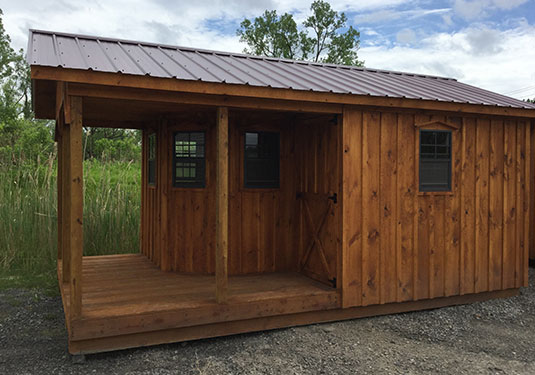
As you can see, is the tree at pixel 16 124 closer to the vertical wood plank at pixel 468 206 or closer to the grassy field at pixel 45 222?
the grassy field at pixel 45 222

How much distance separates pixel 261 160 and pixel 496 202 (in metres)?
3.06

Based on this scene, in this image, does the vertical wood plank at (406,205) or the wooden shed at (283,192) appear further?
the vertical wood plank at (406,205)

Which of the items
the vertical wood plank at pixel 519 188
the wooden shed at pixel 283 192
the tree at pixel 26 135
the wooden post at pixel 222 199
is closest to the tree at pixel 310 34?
the tree at pixel 26 135

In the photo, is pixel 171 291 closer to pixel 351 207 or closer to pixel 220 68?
pixel 351 207

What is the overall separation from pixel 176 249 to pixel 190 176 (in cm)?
97

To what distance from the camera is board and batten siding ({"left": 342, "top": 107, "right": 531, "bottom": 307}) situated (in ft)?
17.1

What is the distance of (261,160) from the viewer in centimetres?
612

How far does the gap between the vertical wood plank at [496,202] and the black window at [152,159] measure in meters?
4.51

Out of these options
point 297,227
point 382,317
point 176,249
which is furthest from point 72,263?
point 382,317

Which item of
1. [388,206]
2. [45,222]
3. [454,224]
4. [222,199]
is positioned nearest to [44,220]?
[45,222]

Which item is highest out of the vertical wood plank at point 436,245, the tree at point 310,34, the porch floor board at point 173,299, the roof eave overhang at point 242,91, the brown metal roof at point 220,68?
the tree at point 310,34

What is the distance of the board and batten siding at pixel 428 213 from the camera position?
5.21 meters

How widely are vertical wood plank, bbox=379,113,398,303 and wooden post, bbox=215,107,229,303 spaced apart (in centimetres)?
186

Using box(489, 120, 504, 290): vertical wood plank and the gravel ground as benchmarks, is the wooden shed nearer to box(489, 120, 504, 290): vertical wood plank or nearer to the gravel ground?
box(489, 120, 504, 290): vertical wood plank
